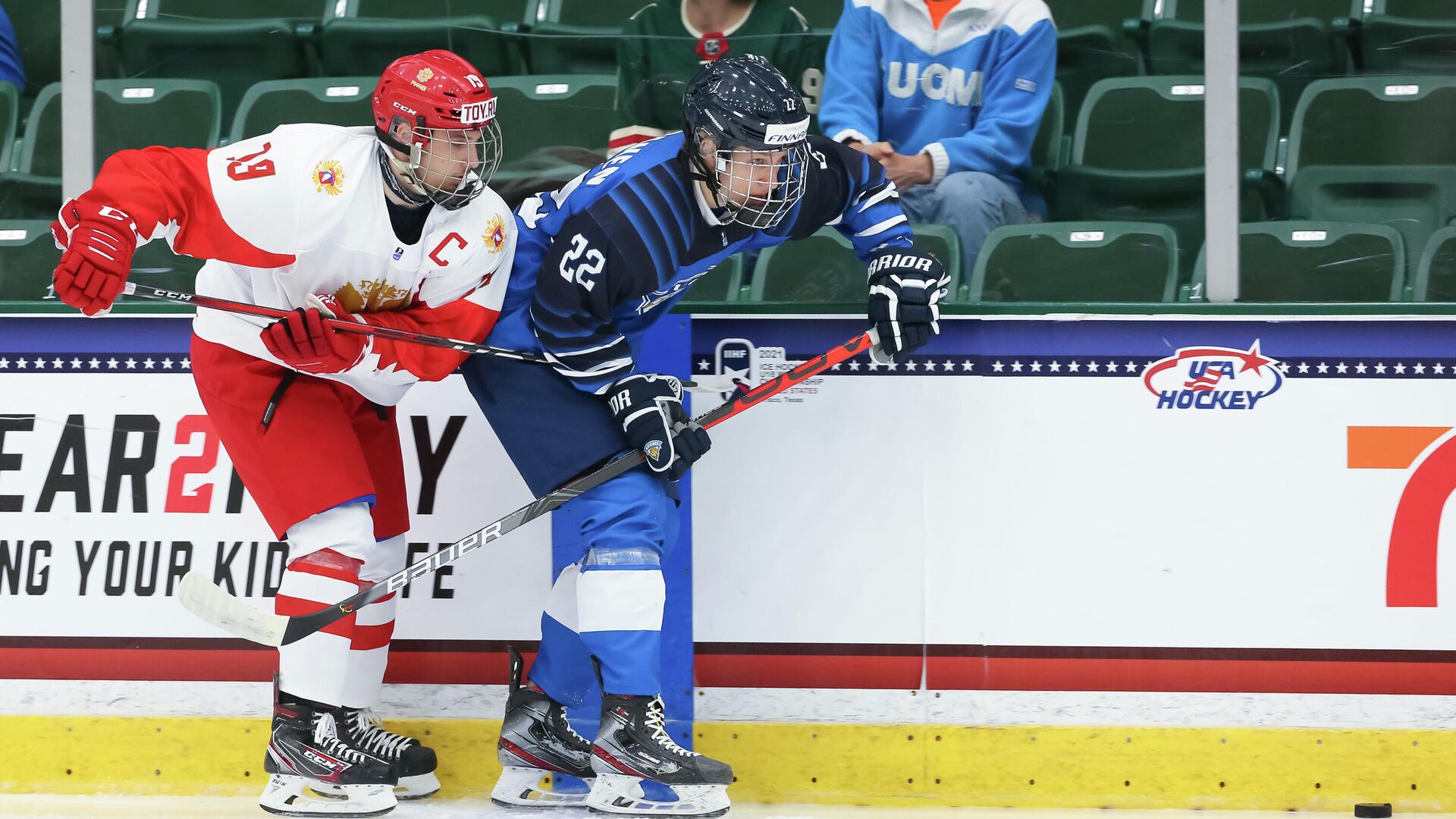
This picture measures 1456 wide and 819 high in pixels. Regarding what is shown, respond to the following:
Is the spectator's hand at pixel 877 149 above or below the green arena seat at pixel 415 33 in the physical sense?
below

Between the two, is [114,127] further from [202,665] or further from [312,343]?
[202,665]

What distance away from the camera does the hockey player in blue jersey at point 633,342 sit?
2.53m

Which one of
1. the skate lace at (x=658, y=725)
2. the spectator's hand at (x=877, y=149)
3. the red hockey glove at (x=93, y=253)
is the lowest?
the skate lace at (x=658, y=725)

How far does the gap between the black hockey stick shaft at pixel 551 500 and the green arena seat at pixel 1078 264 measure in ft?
1.20

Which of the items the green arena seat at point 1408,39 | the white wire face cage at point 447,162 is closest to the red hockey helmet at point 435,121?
the white wire face cage at point 447,162

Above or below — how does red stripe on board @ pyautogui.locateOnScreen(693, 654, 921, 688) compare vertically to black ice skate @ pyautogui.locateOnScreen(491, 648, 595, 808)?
above

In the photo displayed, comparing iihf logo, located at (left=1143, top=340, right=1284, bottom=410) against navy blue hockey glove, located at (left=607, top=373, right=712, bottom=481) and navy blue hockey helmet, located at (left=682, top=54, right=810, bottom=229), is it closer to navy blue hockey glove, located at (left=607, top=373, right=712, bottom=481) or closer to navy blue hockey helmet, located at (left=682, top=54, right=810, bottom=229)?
navy blue hockey helmet, located at (left=682, top=54, right=810, bottom=229)

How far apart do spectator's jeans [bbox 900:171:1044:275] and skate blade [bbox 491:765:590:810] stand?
134 cm

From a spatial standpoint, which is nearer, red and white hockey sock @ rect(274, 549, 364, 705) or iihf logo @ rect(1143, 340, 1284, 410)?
red and white hockey sock @ rect(274, 549, 364, 705)

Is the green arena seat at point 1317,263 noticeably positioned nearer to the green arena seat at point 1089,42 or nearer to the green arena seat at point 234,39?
the green arena seat at point 1089,42

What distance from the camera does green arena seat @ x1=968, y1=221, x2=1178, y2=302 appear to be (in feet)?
9.55

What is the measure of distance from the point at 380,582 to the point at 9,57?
1494mm

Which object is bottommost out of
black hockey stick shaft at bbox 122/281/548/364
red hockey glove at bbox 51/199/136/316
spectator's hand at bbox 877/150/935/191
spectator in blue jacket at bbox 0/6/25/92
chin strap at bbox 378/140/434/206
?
black hockey stick shaft at bbox 122/281/548/364

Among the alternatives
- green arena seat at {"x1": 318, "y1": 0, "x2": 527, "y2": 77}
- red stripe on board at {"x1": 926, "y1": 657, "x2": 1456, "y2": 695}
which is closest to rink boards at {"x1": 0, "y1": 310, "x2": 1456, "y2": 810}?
red stripe on board at {"x1": 926, "y1": 657, "x2": 1456, "y2": 695}
